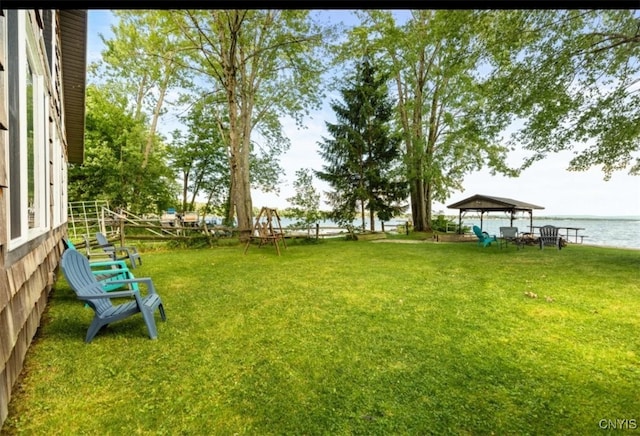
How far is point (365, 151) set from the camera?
705 inches

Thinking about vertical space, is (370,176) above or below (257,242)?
above

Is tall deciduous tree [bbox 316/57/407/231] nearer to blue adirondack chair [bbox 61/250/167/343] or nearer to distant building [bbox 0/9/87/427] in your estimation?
Answer: blue adirondack chair [bbox 61/250/167/343]

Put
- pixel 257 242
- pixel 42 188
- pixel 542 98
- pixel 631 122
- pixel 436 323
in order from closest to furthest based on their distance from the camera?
pixel 42 188
pixel 436 323
pixel 631 122
pixel 542 98
pixel 257 242

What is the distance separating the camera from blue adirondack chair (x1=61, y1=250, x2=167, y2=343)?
298 centimetres

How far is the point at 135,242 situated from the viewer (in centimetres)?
1106

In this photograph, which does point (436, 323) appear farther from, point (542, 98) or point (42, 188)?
point (542, 98)

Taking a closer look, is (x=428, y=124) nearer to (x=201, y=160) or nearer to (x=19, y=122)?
(x=201, y=160)

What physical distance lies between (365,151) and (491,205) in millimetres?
7415

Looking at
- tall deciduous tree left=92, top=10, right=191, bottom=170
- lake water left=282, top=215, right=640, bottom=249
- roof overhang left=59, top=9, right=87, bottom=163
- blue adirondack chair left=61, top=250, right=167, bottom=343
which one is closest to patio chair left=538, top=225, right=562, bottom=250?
lake water left=282, top=215, right=640, bottom=249

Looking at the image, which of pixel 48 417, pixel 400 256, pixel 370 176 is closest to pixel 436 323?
pixel 48 417

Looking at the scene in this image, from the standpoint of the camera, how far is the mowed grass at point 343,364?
2037mm

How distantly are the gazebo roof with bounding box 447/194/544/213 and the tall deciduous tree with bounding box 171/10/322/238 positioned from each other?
28.4 ft

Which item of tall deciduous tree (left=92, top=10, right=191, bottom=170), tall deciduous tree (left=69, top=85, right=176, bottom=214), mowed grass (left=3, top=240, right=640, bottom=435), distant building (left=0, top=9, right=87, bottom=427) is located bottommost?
mowed grass (left=3, top=240, right=640, bottom=435)

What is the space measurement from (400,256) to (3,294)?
8468 mm
